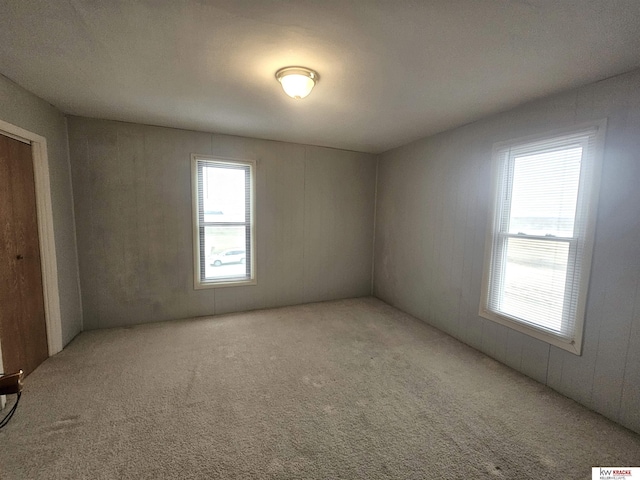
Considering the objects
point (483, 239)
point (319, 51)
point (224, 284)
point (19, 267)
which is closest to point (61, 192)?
point (19, 267)

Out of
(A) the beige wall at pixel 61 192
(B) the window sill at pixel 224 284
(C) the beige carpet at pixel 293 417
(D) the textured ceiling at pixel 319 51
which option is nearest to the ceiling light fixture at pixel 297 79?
(D) the textured ceiling at pixel 319 51

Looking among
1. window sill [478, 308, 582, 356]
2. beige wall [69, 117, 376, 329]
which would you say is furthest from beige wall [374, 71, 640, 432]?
beige wall [69, 117, 376, 329]

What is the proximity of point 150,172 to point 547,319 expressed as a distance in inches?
173

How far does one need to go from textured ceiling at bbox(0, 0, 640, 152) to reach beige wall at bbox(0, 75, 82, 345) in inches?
6.5

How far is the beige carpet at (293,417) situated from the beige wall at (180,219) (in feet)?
2.29

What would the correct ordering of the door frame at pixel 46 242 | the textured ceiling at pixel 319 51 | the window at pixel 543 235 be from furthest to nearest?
the door frame at pixel 46 242 < the window at pixel 543 235 < the textured ceiling at pixel 319 51

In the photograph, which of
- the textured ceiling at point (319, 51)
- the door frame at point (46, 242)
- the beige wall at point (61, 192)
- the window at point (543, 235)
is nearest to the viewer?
the textured ceiling at point (319, 51)

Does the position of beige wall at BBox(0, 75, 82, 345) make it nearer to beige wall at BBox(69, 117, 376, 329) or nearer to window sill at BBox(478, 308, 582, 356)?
beige wall at BBox(69, 117, 376, 329)

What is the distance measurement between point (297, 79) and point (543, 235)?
2.40m

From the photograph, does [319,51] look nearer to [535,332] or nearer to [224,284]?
[535,332]

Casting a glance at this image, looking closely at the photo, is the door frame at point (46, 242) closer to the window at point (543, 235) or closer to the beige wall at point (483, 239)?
the beige wall at point (483, 239)

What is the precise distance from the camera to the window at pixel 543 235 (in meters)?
2.12

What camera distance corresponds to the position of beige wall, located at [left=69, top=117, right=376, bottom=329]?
3.21 metres

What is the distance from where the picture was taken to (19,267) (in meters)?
2.33
